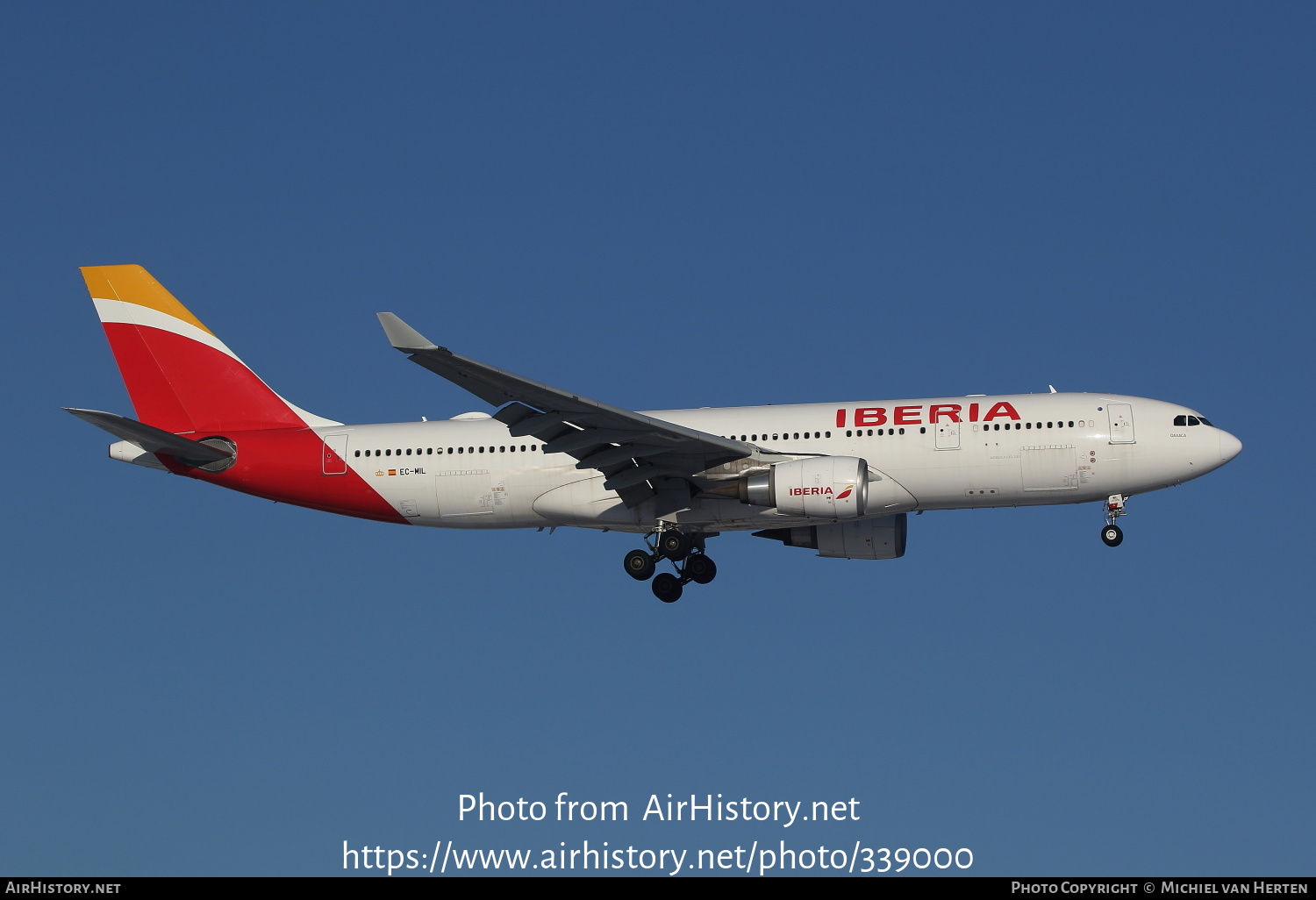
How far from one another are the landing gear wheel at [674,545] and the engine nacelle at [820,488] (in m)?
3.31

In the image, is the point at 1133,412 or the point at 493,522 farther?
the point at 493,522

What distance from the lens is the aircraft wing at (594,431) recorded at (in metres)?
33.4

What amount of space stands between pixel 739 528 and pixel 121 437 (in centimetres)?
1749

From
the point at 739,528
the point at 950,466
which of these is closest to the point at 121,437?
the point at 739,528

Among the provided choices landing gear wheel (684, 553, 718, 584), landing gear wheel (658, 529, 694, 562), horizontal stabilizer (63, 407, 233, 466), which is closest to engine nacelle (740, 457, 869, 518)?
landing gear wheel (658, 529, 694, 562)

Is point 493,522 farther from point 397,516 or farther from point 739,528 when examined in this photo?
point 739,528

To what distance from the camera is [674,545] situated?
40.7 metres

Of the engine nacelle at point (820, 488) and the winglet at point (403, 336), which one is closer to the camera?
the winglet at point (403, 336)

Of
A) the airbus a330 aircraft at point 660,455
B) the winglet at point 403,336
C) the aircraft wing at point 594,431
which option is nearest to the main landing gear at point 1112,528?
the airbus a330 aircraft at point 660,455

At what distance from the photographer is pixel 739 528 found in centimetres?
4100

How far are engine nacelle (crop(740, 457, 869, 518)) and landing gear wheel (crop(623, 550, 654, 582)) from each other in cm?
465

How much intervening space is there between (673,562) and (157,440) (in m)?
14.6

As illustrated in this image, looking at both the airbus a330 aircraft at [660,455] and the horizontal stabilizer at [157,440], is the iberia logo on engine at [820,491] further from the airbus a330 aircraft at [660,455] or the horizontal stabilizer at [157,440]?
the horizontal stabilizer at [157,440]

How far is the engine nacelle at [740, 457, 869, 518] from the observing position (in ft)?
123
